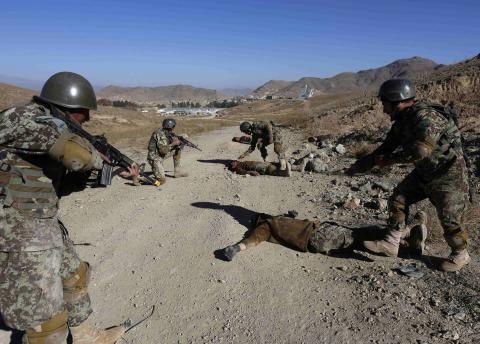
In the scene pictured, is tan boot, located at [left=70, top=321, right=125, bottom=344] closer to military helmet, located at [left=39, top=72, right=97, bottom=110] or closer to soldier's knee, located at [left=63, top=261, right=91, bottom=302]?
soldier's knee, located at [left=63, top=261, right=91, bottom=302]

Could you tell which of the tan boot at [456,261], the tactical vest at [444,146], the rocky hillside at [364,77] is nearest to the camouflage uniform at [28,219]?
the tactical vest at [444,146]

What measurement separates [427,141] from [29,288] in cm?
343

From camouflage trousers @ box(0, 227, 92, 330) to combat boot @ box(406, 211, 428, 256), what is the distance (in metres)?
3.56

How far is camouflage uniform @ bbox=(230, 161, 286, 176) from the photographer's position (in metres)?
8.66

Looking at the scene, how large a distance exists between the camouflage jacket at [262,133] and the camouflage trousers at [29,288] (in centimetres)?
753

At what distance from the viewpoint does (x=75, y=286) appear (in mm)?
3018

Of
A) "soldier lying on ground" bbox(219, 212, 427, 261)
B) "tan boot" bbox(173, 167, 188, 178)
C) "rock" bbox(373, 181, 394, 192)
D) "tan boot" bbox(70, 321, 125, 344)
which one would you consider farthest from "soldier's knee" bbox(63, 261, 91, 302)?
"tan boot" bbox(173, 167, 188, 178)

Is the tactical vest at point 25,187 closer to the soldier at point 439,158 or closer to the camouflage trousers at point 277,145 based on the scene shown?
the soldier at point 439,158

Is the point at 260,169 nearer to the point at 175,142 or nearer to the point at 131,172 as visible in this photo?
the point at 175,142

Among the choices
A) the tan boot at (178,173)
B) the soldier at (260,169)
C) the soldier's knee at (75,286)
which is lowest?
the tan boot at (178,173)

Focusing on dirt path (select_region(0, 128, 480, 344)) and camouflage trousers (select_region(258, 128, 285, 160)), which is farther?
camouflage trousers (select_region(258, 128, 285, 160))

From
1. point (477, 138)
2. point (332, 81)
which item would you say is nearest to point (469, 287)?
point (477, 138)

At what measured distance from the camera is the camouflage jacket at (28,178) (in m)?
2.36

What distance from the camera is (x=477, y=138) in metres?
8.81
